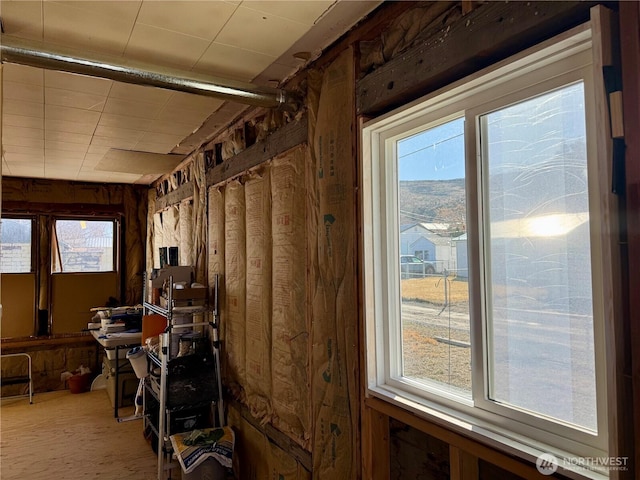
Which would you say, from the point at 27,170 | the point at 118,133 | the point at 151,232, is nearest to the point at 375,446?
the point at 118,133

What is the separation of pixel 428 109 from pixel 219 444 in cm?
241

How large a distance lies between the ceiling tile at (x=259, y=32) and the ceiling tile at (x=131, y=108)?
111 cm

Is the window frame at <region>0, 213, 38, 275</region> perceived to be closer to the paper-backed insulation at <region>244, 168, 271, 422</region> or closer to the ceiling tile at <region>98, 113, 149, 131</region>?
the ceiling tile at <region>98, 113, 149, 131</region>

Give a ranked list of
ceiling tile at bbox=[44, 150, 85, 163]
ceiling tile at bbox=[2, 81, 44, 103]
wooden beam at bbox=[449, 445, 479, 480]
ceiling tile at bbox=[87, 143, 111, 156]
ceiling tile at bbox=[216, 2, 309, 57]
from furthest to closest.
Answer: ceiling tile at bbox=[44, 150, 85, 163], ceiling tile at bbox=[87, 143, 111, 156], ceiling tile at bbox=[2, 81, 44, 103], ceiling tile at bbox=[216, 2, 309, 57], wooden beam at bbox=[449, 445, 479, 480]

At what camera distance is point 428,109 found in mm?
1627

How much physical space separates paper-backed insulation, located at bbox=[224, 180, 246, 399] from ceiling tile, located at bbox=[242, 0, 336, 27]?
4.88 ft

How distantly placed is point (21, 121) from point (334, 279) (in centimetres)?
289

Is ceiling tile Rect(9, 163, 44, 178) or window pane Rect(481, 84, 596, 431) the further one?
ceiling tile Rect(9, 163, 44, 178)

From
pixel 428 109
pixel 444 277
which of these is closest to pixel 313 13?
pixel 428 109

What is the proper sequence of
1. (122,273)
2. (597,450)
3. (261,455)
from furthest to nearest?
(122,273)
(261,455)
(597,450)

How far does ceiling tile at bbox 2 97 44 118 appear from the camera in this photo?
2.90 metres

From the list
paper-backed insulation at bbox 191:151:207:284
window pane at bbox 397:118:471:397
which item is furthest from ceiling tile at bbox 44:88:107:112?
window pane at bbox 397:118:471:397

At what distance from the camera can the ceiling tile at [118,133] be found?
3475 millimetres

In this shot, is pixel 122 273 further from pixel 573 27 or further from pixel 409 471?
pixel 573 27
